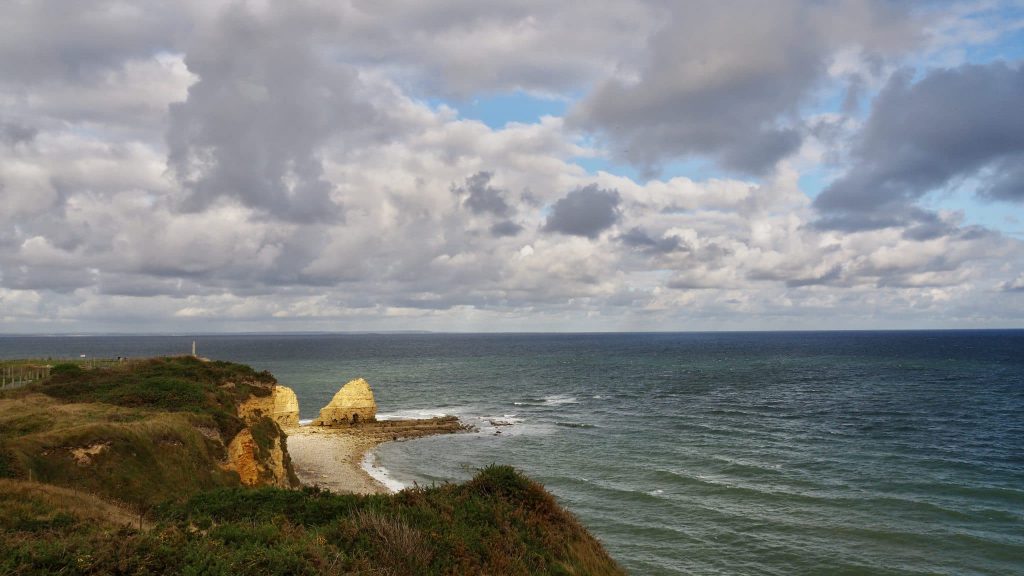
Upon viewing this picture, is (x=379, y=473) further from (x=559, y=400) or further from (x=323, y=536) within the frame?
(x=559, y=400)

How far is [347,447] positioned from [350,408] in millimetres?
12868

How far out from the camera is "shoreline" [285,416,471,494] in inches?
1687

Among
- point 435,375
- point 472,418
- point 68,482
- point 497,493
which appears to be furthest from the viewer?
point 435,375

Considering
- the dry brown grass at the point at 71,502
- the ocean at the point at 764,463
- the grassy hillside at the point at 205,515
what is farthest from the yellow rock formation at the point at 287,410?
the dry brown grass at the point at 71,502

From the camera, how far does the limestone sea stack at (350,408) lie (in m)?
68.7

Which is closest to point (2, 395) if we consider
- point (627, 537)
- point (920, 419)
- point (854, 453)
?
point (627, 537)

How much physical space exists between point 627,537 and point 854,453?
2770cm

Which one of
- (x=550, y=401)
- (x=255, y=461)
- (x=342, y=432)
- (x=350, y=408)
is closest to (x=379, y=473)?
(x=255, y=461)

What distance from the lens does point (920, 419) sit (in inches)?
2432

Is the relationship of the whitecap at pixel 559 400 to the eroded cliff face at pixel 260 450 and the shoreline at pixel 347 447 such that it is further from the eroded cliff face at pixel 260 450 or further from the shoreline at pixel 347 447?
the eroded cliff face at pixel 260 450

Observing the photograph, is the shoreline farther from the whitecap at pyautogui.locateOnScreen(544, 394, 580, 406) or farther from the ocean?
the whitecap at pyautogui.locateOnScreen(544, 394, 580, 406)

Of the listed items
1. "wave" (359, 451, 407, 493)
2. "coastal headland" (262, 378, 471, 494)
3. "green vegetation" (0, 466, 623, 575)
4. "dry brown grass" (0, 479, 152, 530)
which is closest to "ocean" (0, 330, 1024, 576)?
"wave" (359, 451, 407, 493)

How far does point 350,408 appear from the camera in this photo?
6925cm

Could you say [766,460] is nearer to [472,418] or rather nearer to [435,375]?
[472,418]
